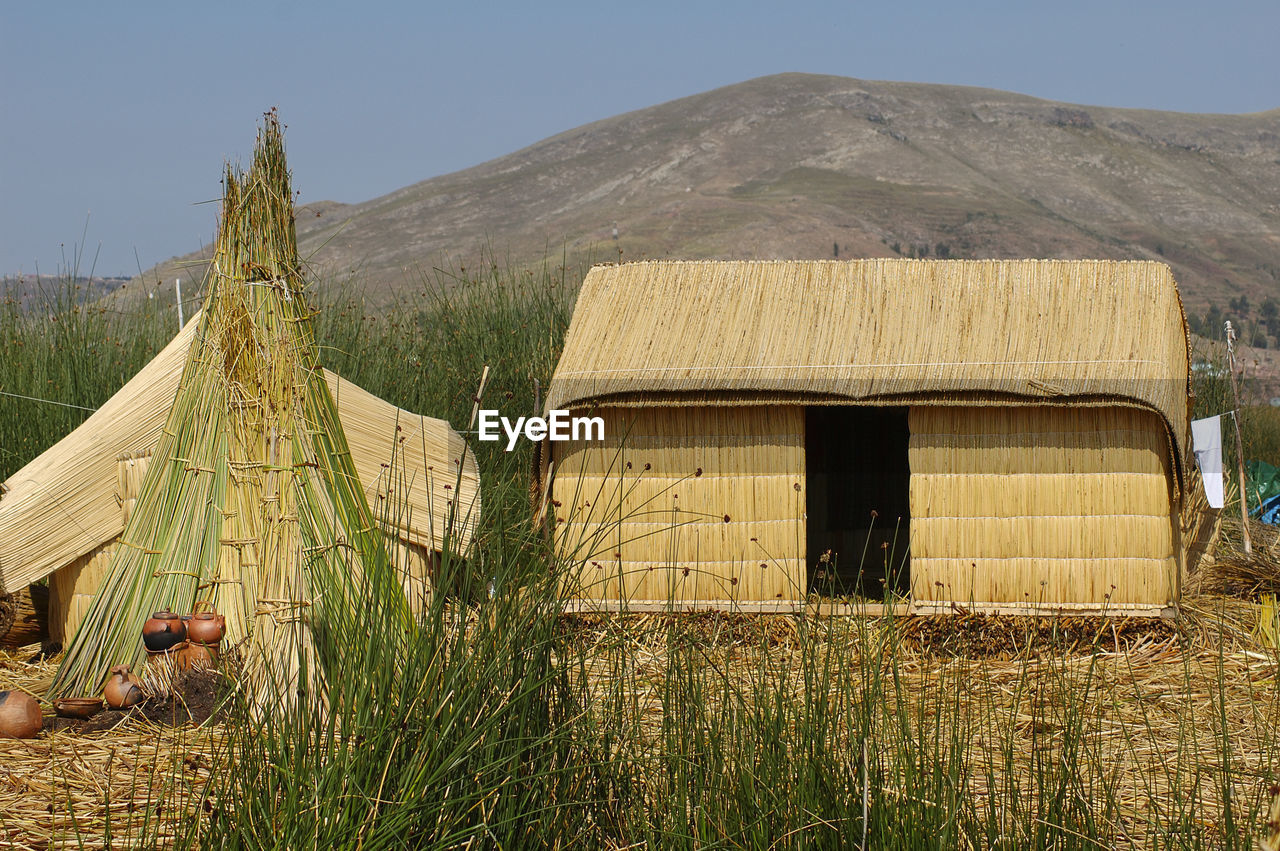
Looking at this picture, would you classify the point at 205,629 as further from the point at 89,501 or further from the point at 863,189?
the point at 863,189

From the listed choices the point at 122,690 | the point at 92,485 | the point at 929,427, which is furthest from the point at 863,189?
the point at 122,690

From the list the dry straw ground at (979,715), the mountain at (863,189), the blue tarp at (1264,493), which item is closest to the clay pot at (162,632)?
the dry straw ground at (979,715)

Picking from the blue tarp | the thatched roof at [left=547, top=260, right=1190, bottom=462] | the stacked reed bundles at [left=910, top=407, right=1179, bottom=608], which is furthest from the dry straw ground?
the blue tarp

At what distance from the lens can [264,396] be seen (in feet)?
13.9

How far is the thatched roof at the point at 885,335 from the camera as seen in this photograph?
539 centimetres

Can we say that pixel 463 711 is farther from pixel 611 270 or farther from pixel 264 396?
pixel 611 270

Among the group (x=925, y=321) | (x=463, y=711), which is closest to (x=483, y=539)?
(x=463, y=711)

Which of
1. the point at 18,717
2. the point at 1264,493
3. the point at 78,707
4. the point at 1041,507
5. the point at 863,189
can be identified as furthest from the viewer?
the point at 863,189

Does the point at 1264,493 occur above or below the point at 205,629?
above

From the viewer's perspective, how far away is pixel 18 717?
161 inches

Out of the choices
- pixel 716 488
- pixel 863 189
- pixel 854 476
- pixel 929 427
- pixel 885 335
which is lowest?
pixel 716 488

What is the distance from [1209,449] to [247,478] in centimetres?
Result: 426

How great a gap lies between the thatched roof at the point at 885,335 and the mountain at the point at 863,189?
36582 mm

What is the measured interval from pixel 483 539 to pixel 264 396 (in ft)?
5.35
